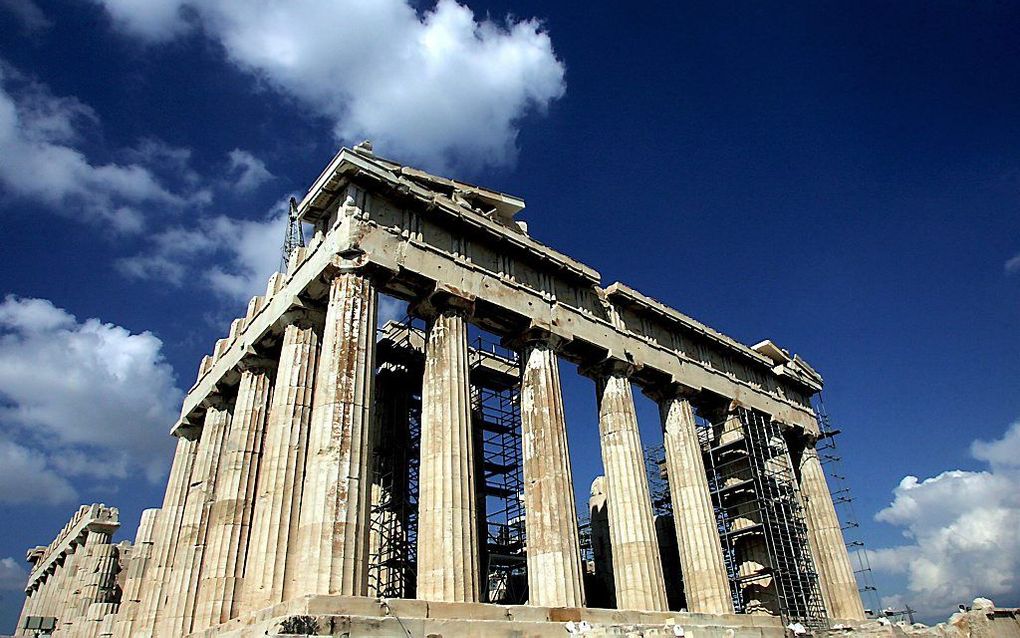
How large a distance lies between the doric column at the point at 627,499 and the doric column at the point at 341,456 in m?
10.1

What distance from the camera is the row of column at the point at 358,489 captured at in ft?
55.7

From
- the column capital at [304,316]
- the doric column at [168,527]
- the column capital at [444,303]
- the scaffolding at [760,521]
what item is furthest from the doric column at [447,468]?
the scaffolding at [760,521]

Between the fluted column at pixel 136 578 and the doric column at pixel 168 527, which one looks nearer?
the doric column at pixel 168 527

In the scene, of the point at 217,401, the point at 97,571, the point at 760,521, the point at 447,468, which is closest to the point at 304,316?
the point at 447,468

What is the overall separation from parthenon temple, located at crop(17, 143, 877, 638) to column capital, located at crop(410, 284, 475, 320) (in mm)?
71

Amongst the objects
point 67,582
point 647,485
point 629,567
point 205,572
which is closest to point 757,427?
point 647,485

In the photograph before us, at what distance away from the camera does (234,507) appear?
22.4 m

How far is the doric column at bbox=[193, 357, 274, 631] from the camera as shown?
20.9m

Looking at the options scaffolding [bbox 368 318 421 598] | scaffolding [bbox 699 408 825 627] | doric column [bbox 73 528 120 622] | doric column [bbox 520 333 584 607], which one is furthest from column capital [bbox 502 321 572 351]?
doric column [bbox 73 528 120 622]

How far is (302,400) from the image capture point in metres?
20.8

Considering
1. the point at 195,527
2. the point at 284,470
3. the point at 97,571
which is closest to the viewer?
the point at 284,470

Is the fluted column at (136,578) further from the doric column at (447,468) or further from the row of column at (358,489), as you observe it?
the doric column at (447,468)

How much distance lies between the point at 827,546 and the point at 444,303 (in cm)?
2292

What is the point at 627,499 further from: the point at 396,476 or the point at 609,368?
the point at 396,476
